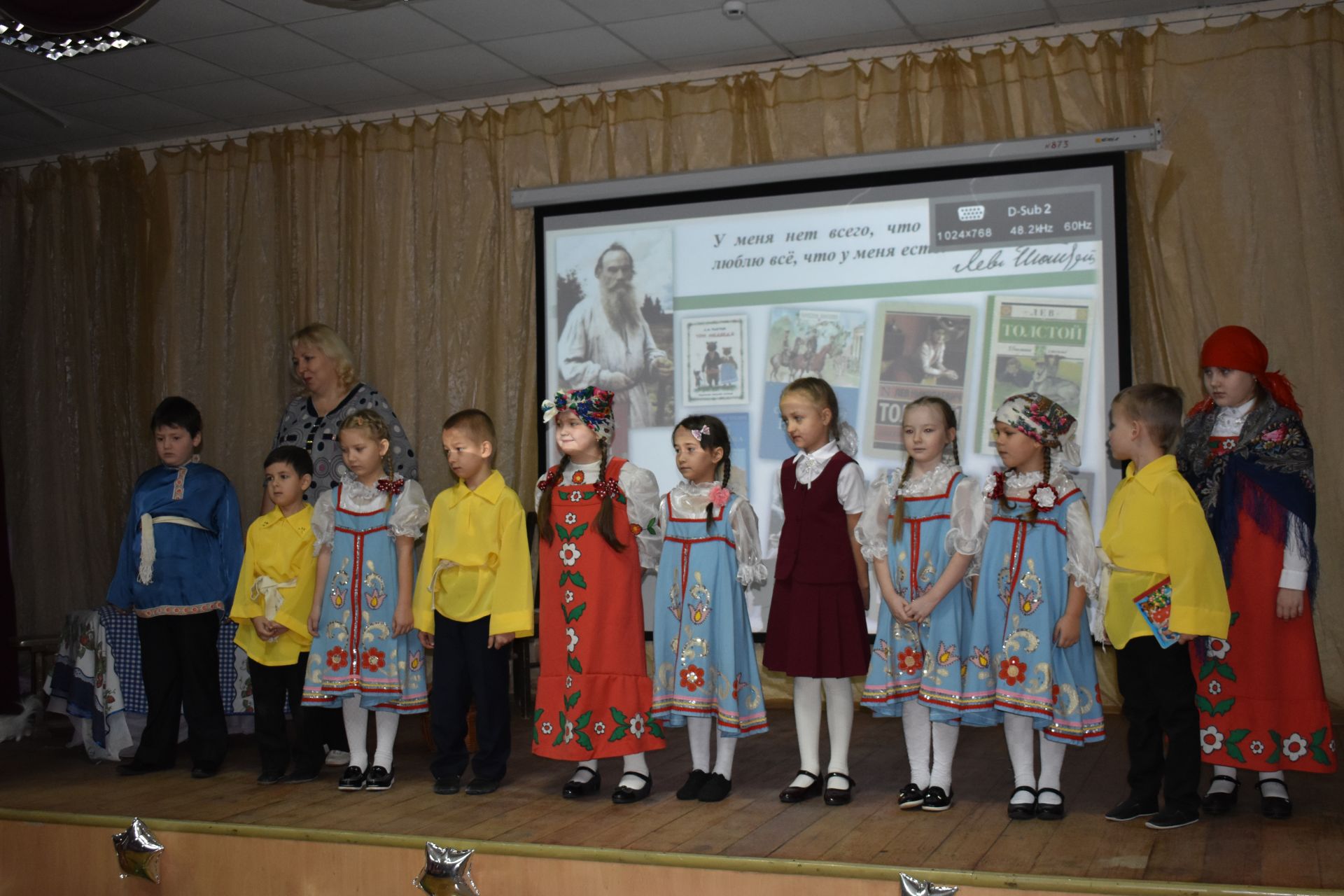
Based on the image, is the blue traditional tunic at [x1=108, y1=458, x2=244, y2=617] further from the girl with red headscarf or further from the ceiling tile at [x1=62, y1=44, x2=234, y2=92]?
the girl with red headscarf

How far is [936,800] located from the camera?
3.11 meters

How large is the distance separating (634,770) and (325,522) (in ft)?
3.88

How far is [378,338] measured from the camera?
5.74 m

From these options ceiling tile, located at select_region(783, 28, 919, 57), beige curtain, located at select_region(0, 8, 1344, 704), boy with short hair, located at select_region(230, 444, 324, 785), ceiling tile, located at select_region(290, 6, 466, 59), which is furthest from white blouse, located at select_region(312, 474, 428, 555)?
ceiling tile, located at select_region(783, 28, 919, 57)

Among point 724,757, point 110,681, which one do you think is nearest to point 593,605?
point 724,757

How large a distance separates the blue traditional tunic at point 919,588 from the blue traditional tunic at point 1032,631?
0.19 ft

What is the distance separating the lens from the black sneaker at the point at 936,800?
3102 mm

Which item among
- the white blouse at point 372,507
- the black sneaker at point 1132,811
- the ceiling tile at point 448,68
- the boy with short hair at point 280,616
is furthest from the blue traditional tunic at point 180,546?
the black sneaker at point 1132,811

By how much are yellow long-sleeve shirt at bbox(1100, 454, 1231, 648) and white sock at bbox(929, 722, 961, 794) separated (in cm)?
48

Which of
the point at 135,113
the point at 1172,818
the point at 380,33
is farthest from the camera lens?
the point at 135,113

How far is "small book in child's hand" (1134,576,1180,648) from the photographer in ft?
9.52

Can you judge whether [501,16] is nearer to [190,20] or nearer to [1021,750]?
[190,20]

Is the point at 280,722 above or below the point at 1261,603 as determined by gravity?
below

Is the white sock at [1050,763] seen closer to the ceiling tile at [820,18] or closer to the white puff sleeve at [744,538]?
the white puff sleeve at [744,538]
